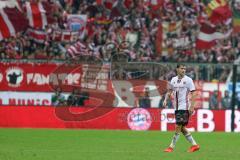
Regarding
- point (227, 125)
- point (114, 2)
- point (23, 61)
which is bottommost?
point (227, 125)

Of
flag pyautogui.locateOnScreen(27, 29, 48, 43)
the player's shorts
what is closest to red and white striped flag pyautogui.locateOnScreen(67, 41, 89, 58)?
flag pyautogui.locateOnScreen(27, 29, 48, 43)

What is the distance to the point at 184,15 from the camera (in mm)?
38406

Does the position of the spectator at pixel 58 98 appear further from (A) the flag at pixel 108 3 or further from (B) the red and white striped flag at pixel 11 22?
(A) the flag at pixel 108 3

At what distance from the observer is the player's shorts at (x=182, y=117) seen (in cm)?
1989

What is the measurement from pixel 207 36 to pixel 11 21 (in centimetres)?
894

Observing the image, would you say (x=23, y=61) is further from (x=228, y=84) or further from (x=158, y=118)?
(x=228, y=84)

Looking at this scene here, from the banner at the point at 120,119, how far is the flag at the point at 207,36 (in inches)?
264

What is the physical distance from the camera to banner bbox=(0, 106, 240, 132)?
2966 centimetres

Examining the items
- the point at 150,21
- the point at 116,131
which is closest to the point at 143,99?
the point at 116,131

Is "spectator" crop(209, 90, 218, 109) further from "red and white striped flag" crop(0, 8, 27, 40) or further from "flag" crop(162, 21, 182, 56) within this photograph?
"red and white striped flag" crop(0, 8, 27, 40)

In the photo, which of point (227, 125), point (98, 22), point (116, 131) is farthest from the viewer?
point (98, 22)

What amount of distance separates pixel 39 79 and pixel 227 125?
24.1ft

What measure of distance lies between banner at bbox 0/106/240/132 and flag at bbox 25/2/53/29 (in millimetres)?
6390

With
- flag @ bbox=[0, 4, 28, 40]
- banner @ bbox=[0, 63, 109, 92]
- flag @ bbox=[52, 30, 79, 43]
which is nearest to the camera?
banner @ bbox=[0, 63, 109, 92]
